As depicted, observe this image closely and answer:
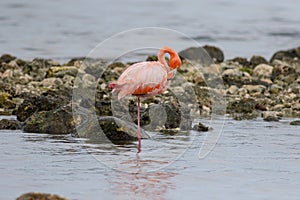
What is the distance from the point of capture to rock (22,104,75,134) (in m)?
10.9

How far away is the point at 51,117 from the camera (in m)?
11.1

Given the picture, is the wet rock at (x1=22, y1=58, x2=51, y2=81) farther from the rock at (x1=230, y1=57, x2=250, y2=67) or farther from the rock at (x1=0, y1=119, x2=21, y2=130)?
the rock at (x1=0, y1=119, x2=21, y2=130)

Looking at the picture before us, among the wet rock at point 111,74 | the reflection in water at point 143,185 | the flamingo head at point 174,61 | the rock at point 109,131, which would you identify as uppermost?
the flamingo head at point 174,61

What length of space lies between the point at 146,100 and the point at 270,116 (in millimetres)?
2541

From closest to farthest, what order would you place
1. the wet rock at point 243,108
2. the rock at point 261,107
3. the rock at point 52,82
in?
the wet rock at point 243,108
the rock at point 261,107
the rock at point 52,82

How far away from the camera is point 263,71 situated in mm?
22219

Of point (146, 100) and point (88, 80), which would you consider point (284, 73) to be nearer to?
point (88, 80)

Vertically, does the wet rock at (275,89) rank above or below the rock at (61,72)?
below

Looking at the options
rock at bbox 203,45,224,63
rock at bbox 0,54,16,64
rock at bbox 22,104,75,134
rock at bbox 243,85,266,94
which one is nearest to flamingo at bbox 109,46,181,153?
rock at bbox 22,104,75,134

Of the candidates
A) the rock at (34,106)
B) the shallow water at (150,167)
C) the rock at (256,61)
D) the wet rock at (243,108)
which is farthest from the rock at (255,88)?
the shallow water at (150,167)

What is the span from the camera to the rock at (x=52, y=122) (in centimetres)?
1094

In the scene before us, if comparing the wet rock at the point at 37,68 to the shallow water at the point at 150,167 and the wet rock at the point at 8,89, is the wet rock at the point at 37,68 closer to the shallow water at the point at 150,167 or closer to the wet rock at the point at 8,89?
the wet rock at the point at 8,89

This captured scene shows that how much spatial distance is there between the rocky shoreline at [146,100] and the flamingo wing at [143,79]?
82cm

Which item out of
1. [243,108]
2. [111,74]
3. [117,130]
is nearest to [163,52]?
[117,130]
